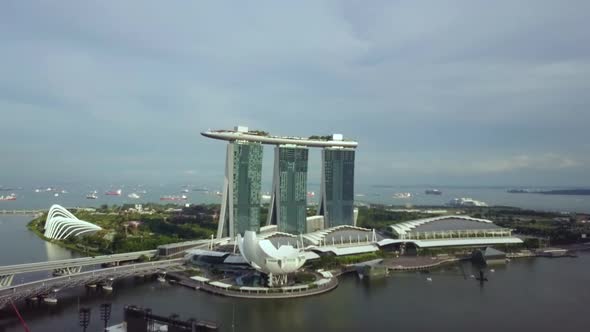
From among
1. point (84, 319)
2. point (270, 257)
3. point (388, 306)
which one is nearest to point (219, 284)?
point (270, 257)

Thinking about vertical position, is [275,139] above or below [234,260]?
above

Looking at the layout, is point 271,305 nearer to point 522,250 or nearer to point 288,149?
point 288,149

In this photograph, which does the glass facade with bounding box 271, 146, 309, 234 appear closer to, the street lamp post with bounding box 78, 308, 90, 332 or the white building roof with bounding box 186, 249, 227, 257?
the white building roof with bounding box 186, 249, 227, 257

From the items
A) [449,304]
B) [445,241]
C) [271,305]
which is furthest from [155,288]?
[445,241]

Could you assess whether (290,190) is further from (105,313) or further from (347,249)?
(105,313)

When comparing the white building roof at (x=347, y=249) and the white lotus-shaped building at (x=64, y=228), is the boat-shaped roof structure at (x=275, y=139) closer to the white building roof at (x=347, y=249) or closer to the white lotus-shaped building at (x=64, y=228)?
the white building roof at (x=347, y=249)

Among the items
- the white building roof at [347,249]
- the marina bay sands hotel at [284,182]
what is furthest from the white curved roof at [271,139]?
the white building roof at [347,249]
